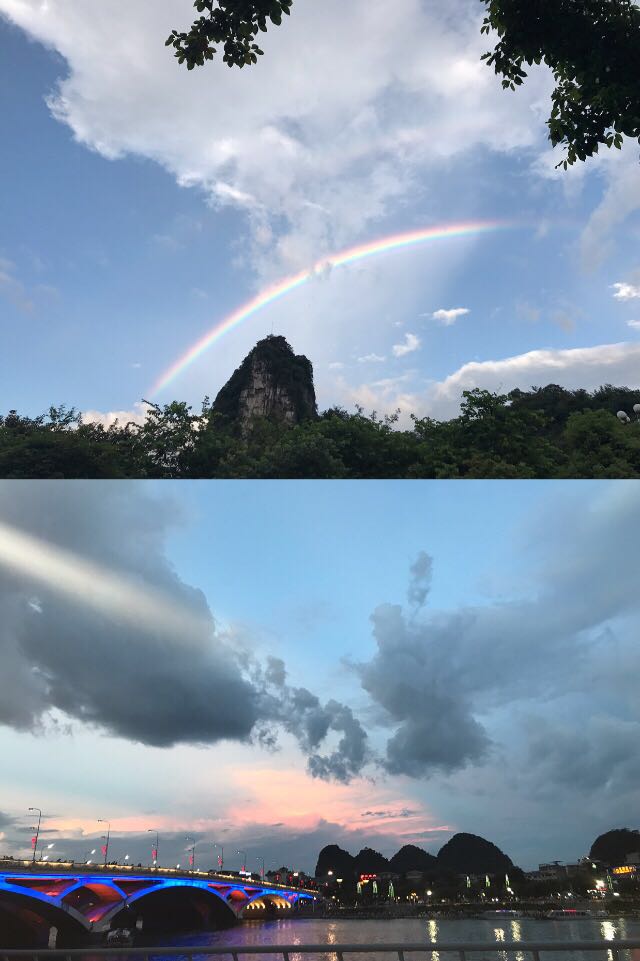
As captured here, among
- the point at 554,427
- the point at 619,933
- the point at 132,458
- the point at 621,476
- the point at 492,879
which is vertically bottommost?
the point at 619,933

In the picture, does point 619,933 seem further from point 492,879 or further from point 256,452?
point 256,452

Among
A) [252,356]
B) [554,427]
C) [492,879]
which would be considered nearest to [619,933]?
[492,879]

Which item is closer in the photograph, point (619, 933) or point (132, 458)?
point (619, 933)

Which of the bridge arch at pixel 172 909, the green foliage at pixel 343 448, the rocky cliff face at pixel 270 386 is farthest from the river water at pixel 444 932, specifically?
the rocky cliff face at pixel 270 386

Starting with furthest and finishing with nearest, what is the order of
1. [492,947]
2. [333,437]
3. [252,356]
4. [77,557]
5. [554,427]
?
1. [252,356]
2. [554,427]
3. [333,437]
4. [77,557]
5. [492,947]

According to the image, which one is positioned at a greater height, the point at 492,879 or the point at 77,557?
the point at 77,557

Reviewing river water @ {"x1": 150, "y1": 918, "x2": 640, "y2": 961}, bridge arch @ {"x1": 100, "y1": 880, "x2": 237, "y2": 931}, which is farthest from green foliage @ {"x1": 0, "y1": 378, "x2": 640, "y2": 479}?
bridge arch @ {"x1": 100, "y1": 880, "x2": 237, "y2": 931}

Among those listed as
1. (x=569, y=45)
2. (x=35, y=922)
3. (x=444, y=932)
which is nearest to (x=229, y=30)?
(x=569, y=45)
